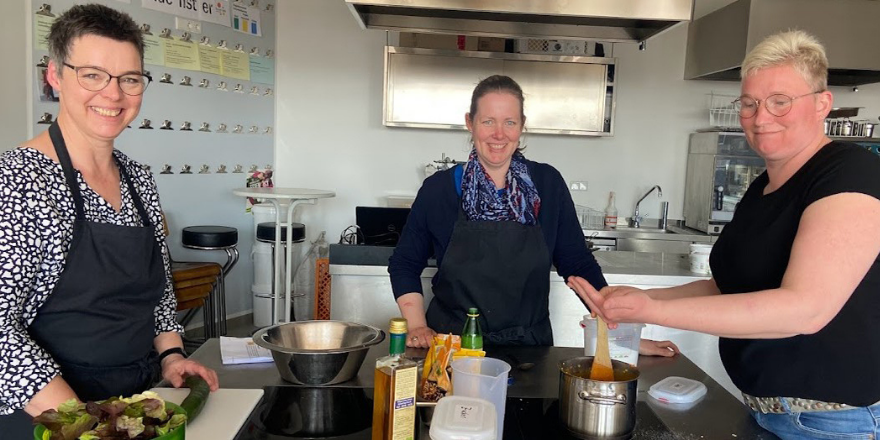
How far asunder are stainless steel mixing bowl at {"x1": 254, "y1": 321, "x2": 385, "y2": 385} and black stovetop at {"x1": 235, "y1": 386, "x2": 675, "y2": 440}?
0.11 feet

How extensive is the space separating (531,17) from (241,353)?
1.69m

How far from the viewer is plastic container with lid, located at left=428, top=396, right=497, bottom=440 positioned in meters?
0.98

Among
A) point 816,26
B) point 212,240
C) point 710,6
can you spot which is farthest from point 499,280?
point 710,6

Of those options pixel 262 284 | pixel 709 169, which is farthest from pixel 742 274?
pixel 262 284

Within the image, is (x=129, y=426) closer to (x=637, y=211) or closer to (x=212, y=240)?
(x=212, y=240)

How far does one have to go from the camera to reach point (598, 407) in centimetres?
127

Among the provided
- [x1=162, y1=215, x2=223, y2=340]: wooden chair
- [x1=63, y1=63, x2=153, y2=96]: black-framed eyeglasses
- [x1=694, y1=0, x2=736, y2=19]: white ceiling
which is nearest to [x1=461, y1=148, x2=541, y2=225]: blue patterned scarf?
[x1=63, y1=63, x2=153, y2=96]: black-framed eyeglasses

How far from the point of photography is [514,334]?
77.5 inches

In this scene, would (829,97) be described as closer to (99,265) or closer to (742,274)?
(742,274)

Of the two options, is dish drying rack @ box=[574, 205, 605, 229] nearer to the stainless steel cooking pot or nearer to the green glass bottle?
the green glass bottle

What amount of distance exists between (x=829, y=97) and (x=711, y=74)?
391cm

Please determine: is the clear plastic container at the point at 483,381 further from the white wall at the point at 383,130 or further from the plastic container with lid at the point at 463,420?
the white wall at the point at 383,130

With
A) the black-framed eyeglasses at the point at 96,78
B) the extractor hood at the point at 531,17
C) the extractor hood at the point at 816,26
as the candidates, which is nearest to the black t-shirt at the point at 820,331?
the extractor hood at the point at 531,17

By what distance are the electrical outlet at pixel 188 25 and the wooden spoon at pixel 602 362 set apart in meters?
4.00
